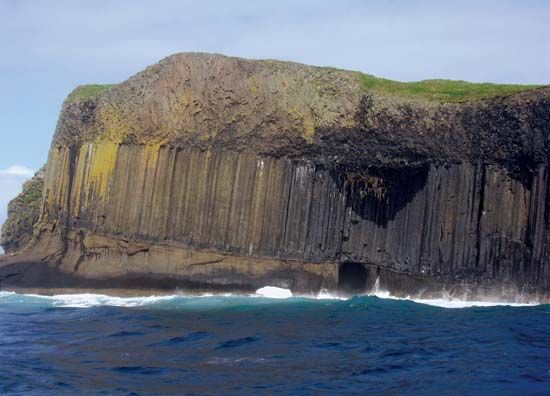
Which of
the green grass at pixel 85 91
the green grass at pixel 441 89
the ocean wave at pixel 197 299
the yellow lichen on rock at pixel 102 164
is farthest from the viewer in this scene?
the green grass at pixel 85 91

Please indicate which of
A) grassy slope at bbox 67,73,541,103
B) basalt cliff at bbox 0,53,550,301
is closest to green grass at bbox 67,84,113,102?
basalt cliff at bbox 0,53,550,301

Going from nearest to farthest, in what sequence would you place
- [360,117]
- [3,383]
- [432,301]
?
[3,383] < [432,301] < [360,117]

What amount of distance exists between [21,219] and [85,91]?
708cm

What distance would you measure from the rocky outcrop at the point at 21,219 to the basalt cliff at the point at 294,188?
317cm

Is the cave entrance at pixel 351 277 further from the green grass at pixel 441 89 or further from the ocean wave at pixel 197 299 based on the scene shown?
the green grass at pixel 441 89

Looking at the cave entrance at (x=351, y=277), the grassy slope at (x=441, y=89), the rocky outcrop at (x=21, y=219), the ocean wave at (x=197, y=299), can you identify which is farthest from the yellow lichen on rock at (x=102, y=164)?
the grassy slope at (x=441, y=89)

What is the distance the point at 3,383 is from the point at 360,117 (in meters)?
16.3

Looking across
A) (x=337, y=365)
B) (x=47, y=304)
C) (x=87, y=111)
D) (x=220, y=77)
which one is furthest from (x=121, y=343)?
(x=87, y=111)

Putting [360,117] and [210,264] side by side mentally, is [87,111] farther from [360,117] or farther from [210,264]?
[360,117]

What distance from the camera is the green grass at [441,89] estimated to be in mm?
25094

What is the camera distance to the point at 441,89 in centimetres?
2689

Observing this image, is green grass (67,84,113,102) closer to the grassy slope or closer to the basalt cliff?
the basalt cliff

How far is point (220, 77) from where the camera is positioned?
29016 mm

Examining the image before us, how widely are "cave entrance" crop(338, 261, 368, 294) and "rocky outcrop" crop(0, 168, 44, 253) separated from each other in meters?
15.7
